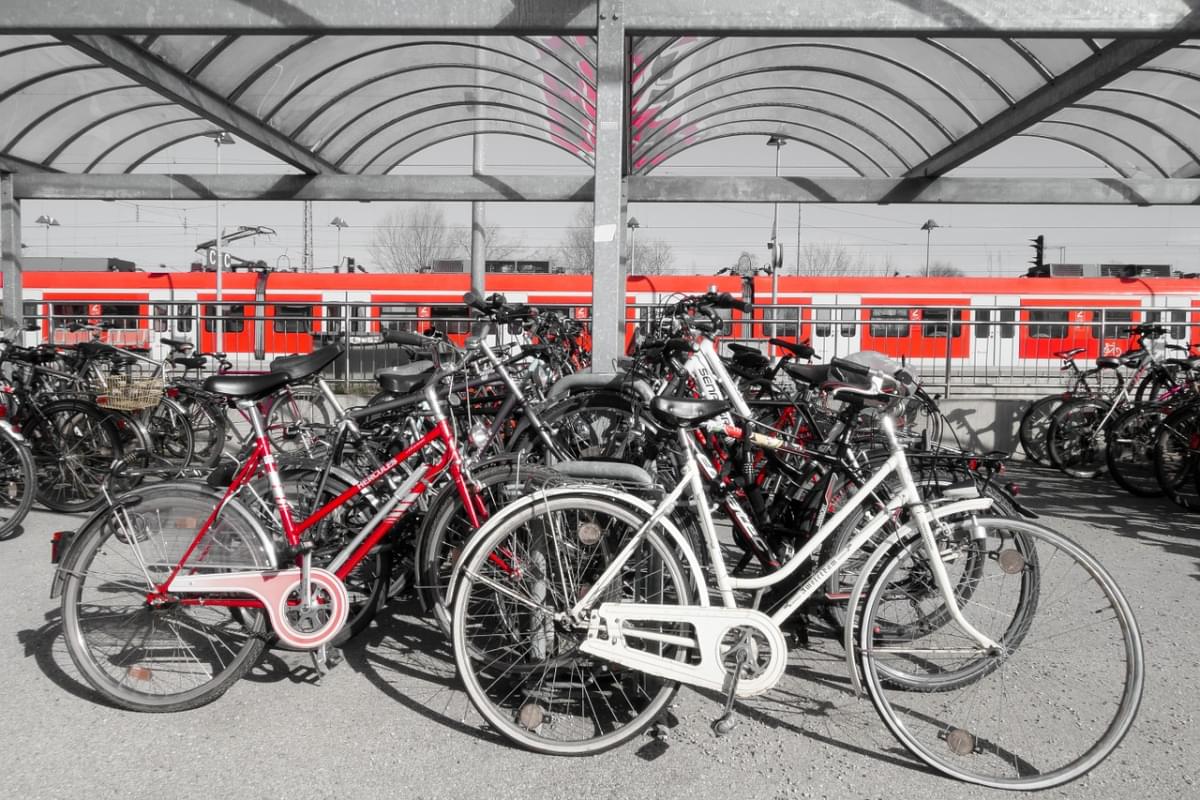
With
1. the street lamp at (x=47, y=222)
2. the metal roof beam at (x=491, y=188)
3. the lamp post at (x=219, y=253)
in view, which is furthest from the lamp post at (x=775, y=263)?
the street lamp at (x=47, y=222)

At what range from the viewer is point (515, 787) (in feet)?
7.64

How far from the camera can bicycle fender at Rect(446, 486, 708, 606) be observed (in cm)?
241

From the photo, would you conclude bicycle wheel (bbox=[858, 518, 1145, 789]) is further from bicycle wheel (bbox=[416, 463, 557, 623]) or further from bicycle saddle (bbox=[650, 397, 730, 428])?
bicycle wheel (bbox=[416, 463, 557, 623])

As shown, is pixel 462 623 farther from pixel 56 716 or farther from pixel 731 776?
pixel 56 716

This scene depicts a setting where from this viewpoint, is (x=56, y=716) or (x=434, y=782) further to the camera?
(x=56, y=716)

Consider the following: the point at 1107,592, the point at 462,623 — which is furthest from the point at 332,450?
the point at 1107,592

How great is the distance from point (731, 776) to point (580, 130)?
25.4ft

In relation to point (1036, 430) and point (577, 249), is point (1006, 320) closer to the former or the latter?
point (1036, 430)

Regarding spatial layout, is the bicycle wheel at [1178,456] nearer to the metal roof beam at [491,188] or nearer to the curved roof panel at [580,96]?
the curved roof panel at [580,96]

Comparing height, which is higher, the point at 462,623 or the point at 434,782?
the point at 462,623

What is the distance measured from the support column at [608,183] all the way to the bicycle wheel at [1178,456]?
3968 mm

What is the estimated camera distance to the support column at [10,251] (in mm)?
8086

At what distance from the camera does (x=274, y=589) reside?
2672 millimetres

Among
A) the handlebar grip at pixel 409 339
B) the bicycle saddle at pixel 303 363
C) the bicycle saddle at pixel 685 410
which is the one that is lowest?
the bicycle saddle at pixel 685 410
